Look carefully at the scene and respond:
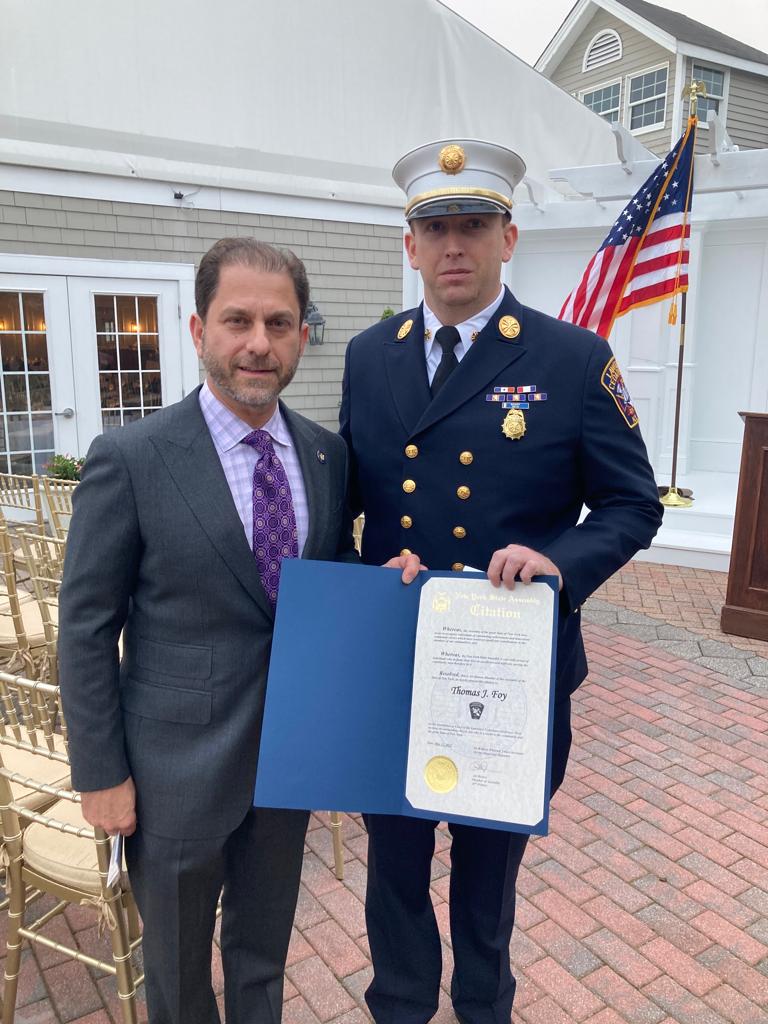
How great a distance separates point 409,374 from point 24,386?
6.60m

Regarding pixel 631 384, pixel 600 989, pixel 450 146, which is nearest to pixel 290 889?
pixel 600 989

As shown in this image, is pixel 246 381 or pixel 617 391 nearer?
pixel 246 381

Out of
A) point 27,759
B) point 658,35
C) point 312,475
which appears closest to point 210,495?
point 312,475

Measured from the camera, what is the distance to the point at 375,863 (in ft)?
6.59

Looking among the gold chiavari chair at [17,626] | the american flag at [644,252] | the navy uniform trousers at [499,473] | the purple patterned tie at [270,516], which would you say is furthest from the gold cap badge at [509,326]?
the american flag at [644,252]

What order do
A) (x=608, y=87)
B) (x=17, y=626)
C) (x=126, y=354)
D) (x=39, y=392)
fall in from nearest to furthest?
(x=17, y=626)
(x=39, y=392)
(x=126, y=354)
(x=608, y=87)

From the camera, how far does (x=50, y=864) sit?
1.95 meters

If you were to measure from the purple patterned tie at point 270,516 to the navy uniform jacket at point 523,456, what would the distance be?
0.31 meters

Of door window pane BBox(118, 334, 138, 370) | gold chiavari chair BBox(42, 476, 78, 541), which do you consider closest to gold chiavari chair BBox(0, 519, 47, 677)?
gold chiavari chair BBox(42, 476, 78, 541)

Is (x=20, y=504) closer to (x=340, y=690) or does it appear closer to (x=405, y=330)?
(x=405, y=330)

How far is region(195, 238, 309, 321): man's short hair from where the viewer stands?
1.53 m

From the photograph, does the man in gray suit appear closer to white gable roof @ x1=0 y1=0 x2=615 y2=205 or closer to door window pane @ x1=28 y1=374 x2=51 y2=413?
white gable roof @ x1=0 y1=0 x2=615 y2=205

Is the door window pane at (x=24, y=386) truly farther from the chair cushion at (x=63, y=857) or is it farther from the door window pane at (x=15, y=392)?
the chair cushion at (x=63, y=857)

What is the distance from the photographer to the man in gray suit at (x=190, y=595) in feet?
4.90
